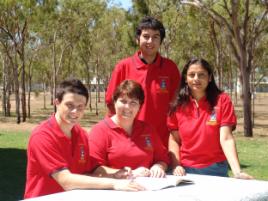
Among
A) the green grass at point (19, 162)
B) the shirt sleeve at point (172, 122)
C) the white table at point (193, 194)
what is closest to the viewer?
the white table at point (193, 194)

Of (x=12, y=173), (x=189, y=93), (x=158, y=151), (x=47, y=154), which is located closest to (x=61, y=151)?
(x=47, y=154)

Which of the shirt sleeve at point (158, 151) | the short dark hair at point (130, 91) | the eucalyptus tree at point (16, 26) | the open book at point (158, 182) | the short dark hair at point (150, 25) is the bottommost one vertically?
the open book at point (158, 182)

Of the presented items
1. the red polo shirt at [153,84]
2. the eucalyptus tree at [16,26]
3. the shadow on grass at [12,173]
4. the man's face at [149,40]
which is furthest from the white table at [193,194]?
the eucalyptus tree at [16,26]

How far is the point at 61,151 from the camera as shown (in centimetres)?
311

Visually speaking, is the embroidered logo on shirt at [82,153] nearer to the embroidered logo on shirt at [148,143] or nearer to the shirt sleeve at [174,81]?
the embroidered logo on shirt at [148,143]

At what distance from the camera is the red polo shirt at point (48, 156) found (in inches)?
119

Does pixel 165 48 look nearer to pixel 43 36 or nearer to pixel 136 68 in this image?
pixel 43 36

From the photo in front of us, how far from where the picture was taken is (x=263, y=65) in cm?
4128

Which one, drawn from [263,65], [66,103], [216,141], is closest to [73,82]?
[66,103]

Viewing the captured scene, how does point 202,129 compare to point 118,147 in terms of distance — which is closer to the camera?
point 118,147

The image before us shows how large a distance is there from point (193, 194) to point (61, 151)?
811 mm

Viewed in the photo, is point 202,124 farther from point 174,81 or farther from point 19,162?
point 19,162

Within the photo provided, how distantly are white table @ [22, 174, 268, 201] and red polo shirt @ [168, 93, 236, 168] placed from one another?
630 mm

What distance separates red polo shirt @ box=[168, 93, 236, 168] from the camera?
3838 mm
